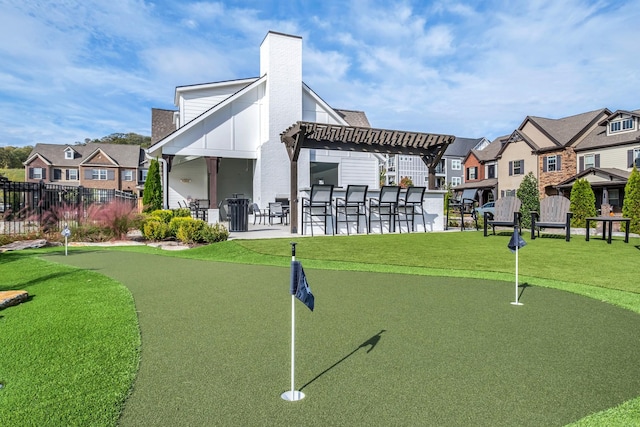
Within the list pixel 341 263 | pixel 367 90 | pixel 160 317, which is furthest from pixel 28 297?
pixel 367 90

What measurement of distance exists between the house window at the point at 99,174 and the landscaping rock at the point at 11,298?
5141 cm

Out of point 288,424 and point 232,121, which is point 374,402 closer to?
point 288,424

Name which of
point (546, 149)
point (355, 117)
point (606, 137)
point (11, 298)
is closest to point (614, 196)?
point (606, 137)

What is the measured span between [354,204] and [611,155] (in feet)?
88.0

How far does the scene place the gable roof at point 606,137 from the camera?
28.5 meters

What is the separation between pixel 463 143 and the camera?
66.4 metres

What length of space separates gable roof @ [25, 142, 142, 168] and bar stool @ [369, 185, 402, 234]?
148 ft

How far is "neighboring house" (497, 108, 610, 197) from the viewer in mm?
32406

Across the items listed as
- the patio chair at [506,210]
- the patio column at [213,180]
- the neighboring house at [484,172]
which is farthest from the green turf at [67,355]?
the neighboring house at [484,172]

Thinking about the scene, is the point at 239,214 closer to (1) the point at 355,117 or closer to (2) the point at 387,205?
(2) the point at 387,205

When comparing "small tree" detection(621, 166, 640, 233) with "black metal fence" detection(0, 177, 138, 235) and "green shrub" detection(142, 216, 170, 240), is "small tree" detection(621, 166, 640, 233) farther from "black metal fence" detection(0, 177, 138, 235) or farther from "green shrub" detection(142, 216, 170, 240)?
"black metal fence" detection(0, 177, 138, 235)

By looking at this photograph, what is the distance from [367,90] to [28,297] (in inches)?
839

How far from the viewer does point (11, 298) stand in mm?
4438

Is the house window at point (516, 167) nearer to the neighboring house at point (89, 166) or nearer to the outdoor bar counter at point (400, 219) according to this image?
the outdoor bar counter at point (400, 219)
